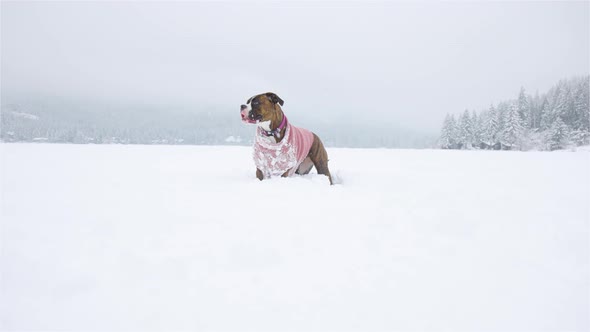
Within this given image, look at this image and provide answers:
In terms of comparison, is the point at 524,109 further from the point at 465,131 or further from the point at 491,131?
the point at 465,131

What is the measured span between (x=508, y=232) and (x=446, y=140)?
1908 inches

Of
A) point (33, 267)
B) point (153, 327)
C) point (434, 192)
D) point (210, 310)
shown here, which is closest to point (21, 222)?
point (33, 267)

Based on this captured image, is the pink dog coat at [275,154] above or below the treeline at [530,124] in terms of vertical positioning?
below

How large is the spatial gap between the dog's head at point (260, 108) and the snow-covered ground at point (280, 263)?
5.69ft

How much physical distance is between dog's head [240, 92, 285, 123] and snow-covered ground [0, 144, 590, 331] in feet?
5.69

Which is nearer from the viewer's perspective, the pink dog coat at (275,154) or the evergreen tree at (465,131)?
the pink dog coat at (275,154)

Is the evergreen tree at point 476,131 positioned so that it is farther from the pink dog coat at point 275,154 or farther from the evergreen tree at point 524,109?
the pink dog coat at point 275,154

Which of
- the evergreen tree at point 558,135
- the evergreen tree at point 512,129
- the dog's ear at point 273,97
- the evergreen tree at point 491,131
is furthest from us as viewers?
the evergreen tree at point 491,131

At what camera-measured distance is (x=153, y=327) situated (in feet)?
4.45

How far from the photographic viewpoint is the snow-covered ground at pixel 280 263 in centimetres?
147

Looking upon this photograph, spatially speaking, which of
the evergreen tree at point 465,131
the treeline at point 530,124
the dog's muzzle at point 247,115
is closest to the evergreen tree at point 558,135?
the treeline at point 530,124

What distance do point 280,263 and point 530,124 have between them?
5515 cm

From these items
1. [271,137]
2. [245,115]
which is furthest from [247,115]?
[271,137]

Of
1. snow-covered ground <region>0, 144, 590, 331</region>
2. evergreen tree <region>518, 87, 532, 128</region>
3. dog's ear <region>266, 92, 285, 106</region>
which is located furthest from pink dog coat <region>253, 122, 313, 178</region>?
evergreen tree <region>518, 87, 532, 128</region>
